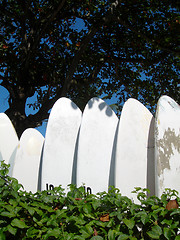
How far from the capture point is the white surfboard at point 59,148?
404cm

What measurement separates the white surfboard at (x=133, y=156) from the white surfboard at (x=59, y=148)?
2.68 feet

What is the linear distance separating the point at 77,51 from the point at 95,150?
5.84m

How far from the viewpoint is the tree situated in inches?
352

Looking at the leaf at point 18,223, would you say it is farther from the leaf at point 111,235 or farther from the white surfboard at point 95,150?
the white surfboard at point 95,150

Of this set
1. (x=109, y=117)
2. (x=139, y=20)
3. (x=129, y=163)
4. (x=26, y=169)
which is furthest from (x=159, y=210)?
(x=139, y=20)

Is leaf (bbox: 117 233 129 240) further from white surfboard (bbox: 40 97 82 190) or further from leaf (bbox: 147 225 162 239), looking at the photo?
white surfboard (bbox: 40 97 82 190)

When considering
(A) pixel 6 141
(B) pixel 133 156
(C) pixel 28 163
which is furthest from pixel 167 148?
(A) pixel 6 141

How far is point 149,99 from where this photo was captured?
37.4ft

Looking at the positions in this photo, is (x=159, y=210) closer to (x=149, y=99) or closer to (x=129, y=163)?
(x=129, y=163)

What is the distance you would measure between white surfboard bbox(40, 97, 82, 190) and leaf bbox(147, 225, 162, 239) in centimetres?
188

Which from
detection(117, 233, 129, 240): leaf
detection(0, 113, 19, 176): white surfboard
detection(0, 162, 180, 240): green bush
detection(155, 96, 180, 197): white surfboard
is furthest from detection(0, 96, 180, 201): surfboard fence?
detection(117, 233, 129, 240): leaf

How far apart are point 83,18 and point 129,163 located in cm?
A: 761

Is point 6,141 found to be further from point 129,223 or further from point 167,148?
point 129,223

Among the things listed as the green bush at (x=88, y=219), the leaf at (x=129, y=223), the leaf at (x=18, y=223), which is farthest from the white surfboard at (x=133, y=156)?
the leaf at (x=18, y=223)
